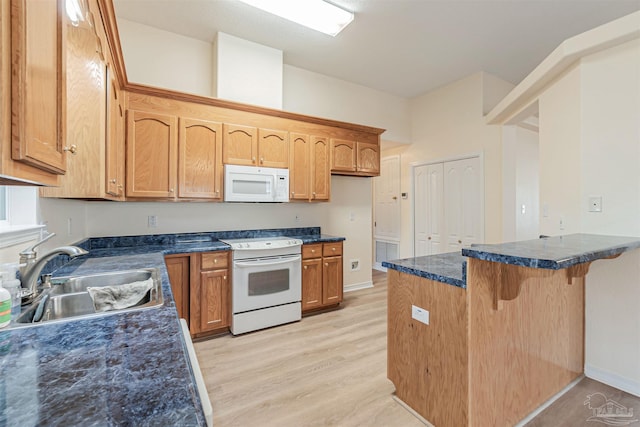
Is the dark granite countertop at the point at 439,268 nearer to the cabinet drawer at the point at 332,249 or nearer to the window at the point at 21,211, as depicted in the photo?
the cabinet drawer at the point at 332,249

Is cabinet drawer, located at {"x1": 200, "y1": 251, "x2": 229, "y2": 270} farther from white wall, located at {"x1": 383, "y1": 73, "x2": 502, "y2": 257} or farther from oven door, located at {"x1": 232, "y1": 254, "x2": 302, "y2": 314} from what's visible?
white wall, located at {"x1": 383, "y1": 73, "x2": 502, "y2": 257}

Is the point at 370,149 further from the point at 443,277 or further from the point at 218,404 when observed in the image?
the point at 218,404

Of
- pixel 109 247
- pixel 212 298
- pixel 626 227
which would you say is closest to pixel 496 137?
pixel 626 227

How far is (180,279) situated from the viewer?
104 inches

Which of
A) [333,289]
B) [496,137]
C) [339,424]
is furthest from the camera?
[496,137]

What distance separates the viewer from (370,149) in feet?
13.4

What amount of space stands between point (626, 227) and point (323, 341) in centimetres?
249

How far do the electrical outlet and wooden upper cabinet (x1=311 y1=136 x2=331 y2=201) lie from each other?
82.5 inches

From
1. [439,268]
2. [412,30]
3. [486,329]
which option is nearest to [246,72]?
[412,30]

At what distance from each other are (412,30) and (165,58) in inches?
105

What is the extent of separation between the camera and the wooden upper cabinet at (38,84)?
2.19 feet

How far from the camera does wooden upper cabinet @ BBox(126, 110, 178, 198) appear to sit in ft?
8.50

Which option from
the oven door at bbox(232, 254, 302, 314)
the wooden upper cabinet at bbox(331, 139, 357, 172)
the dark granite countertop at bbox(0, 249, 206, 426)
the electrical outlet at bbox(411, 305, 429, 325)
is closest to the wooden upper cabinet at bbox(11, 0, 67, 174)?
the dark granite countertop at bbox(0, 249, 206, 426)

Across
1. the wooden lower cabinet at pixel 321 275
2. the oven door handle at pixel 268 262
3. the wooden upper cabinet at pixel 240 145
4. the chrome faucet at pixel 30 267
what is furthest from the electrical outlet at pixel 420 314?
the wooden upper cabinet at pixel 240 145
